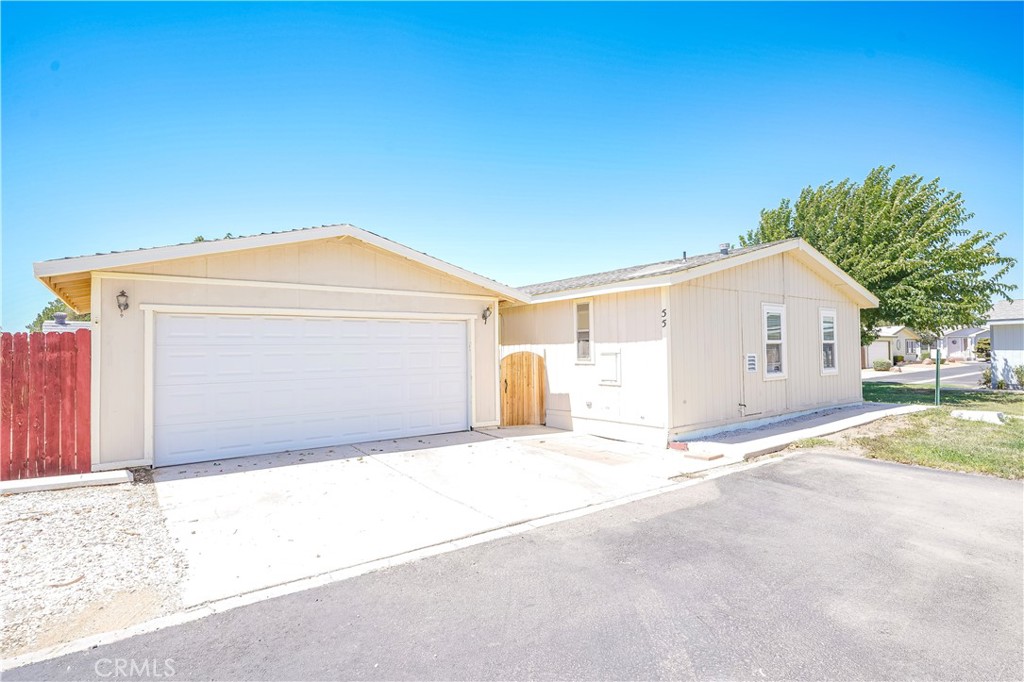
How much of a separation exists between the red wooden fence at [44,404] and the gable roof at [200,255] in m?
0.89

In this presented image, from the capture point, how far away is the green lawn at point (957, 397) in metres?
13.4

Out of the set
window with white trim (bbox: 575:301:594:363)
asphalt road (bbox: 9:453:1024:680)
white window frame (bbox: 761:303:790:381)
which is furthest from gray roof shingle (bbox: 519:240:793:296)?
asphalt road (bbox: 9:453:1024:680)

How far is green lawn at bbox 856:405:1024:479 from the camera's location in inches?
278

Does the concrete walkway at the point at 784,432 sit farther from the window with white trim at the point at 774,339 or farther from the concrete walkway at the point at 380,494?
the window with white trim at the point at 774,339

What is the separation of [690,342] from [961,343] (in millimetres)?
56912

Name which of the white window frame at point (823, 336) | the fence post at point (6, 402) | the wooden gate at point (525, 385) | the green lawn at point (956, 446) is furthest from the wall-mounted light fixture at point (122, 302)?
the white window frame at point (823, 336)

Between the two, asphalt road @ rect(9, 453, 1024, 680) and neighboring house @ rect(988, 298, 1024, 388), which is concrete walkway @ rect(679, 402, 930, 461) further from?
neighboring house @ rect(988, 298, 1024, 388)

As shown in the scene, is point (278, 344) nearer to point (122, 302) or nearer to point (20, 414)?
point (122, 302)

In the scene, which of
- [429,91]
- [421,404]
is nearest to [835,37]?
[429,91]

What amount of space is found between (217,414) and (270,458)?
1094 millimetres

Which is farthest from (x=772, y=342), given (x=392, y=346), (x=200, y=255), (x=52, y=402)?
(x=52, y=402)

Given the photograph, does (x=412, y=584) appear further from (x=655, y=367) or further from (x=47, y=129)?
(x=47, y=129)

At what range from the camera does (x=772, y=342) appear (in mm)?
10969

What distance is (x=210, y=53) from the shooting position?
8836 millimetres
